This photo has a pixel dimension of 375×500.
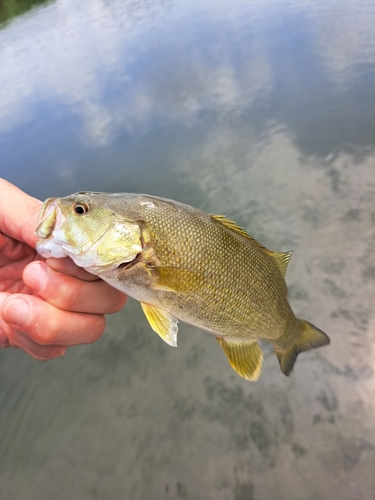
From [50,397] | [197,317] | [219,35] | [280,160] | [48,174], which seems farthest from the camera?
[219,35]

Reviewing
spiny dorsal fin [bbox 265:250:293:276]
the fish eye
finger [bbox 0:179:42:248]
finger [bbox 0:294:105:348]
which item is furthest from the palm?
spiny dorsal fin [bbox 265:250:293:276]

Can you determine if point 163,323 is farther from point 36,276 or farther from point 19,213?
point 19,213

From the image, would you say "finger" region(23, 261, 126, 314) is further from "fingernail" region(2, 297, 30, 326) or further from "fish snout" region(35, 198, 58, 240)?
"fish snout" region(35, 198, 58, 240)

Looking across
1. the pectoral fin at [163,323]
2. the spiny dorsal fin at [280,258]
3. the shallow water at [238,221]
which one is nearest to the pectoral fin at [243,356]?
the pectoral fin at [163,323]

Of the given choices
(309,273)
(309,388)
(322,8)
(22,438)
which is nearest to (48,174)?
(22,438)

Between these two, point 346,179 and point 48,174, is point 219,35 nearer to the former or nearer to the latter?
point 48,174

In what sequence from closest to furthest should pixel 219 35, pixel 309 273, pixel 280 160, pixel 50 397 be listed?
1. pixel 50 397
2. pixel 309 273
3. pixel 280 160
4. pixel 219 35

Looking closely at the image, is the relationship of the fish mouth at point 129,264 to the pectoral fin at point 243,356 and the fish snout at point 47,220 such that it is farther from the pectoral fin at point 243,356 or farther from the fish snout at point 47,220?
the pectoral fin at point 243,356
